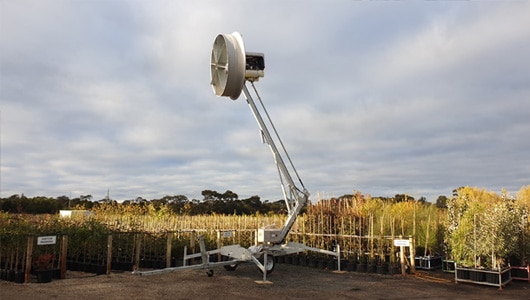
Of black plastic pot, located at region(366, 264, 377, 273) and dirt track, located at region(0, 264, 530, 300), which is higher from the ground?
black plastic pot, located at region(366, 264, 377, 273)

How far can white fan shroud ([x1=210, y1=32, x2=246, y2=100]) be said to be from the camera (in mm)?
10234

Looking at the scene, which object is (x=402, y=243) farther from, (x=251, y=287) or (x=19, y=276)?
(x=19, y=276)

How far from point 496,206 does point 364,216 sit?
13.9 feet

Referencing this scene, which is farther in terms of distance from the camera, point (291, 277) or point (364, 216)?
point (364, 216)

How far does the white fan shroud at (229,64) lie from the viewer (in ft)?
33.6

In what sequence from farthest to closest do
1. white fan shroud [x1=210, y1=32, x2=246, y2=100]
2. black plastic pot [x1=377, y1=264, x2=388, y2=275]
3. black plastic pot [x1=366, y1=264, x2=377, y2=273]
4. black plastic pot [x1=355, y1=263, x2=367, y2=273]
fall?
black plastic pot [x1=355, y1=263, x2=367, y2=273] < black plastic pot [x1=366, y1=264, x2=377, y2=273] < black plastic pot [x1=377, y1=264, x2=388, y2=275] < white fan shroud [x1=210, y1=32, x2=246, y2=100]

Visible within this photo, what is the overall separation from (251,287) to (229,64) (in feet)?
17.2

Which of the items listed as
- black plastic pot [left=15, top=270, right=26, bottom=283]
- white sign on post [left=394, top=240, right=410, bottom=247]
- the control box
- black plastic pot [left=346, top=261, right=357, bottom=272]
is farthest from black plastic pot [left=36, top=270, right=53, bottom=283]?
white sign on post [left=394, top=240, right=410, bottom=247]

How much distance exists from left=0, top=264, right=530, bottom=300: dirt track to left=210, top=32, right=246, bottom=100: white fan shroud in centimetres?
469

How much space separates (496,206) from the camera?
39.3 feet

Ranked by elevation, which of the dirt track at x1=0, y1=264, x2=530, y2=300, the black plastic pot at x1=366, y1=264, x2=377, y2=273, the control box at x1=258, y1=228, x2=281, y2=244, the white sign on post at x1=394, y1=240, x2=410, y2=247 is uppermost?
the control box at x1=258, y1=228, x2=281, y2=244

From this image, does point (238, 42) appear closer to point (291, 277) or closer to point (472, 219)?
point (291, 277)

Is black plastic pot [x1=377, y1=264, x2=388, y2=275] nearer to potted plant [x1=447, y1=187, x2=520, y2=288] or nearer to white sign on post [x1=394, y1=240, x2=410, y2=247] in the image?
white sign on post [x1=394, y1=240, x2=410, y2=247]

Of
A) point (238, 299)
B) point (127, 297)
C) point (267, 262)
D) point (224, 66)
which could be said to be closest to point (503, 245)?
point (267, 262)
